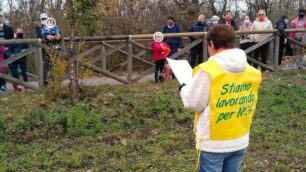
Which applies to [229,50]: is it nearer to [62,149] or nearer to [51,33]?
[62,149]

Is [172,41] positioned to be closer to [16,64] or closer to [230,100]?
[16,64]

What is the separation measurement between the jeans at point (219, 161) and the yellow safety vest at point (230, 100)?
0.46 feet

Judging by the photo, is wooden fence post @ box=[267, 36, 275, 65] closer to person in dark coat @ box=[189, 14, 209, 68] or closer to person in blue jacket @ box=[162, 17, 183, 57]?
person in dark coat @ box=[189, 14, 209, 68]

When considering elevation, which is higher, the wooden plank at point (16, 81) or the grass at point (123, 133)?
the wooden plank at point (16, 81)

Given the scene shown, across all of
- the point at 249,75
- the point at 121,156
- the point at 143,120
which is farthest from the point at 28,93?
the point at 249,75

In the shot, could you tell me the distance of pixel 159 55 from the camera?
9.77 meters

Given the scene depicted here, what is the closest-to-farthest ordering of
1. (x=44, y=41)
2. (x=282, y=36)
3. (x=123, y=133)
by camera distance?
(x=123, y=133) < (x=44, y=41) < (x=282, y=36)

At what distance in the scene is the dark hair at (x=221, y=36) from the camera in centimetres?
310

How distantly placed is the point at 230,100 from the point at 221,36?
45cm

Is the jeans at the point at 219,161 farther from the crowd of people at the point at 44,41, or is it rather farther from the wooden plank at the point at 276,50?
the wooden plank at the point at 276,50

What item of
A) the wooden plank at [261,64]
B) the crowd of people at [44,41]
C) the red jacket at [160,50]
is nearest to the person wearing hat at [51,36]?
the crowd of people at [44,41]

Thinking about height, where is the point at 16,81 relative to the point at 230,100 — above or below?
below

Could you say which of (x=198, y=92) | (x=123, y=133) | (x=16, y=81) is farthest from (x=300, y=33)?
(x=198, y=92)

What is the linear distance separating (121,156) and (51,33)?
13.0 ft
